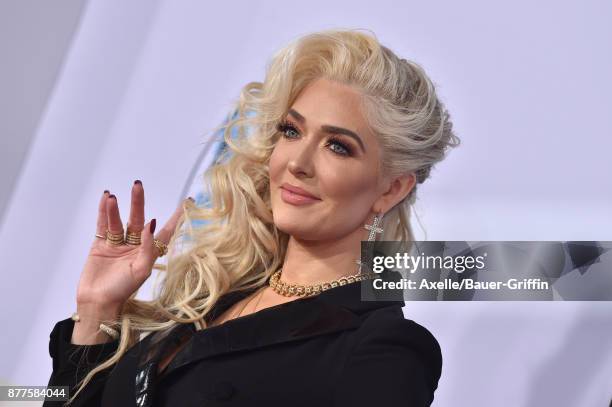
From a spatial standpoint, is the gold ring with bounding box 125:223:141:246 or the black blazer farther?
the gold ring with bounding box 125:223:141:246

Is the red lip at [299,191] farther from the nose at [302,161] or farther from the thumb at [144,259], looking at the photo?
the thumb at [144,259]

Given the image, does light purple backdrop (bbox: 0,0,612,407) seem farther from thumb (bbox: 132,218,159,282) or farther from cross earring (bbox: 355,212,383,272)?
thumb (bbox: 132,218,159,282)

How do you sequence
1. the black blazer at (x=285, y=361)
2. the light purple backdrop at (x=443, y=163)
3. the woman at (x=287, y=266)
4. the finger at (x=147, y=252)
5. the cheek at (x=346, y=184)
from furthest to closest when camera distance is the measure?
the light purple backdrop at (x=443, y=163), the finger at (x=147, y=252), the cheek at (x=346, y=184), the woman at (x=287, y=266), the black blazer at (x=285, y=361)

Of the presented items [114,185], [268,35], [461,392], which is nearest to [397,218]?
[461,392]

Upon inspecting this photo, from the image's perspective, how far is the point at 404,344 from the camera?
5.38 feet

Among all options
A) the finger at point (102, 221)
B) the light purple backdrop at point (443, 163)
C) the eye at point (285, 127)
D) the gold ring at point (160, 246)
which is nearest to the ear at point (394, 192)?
the eye at point (285, 127)

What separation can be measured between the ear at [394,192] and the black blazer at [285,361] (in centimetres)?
19

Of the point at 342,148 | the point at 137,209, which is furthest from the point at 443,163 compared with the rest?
the point at 137,209

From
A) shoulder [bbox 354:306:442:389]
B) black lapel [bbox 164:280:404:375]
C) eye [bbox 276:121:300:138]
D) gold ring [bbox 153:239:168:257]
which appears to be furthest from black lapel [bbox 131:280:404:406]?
eye [bbox 276:121:300:138]

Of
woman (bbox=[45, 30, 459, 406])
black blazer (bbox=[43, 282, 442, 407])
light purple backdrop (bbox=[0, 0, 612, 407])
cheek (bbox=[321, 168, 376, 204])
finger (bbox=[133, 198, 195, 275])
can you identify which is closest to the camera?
black blazer (bbox=[43, 282, 442, 407])

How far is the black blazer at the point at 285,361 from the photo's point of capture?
1612mm

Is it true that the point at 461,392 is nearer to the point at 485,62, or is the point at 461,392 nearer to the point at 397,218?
the point at 397,218

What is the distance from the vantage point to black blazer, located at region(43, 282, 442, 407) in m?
1.61

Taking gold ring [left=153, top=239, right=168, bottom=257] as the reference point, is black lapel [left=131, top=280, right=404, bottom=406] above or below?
below
